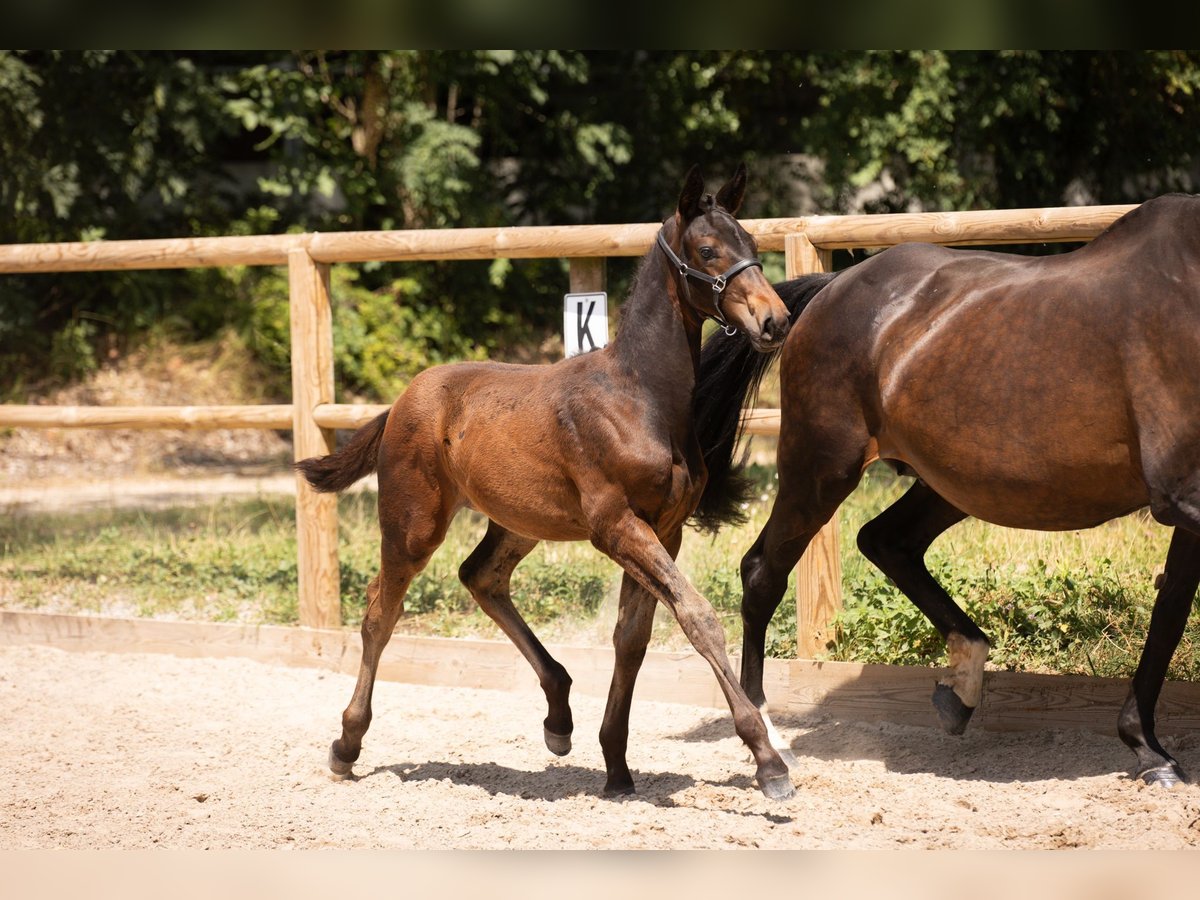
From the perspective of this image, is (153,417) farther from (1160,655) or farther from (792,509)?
(1160,655)

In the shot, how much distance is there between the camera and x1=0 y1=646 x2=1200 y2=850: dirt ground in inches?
148

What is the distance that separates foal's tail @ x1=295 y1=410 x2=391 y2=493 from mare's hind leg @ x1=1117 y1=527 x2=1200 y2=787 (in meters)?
2.61

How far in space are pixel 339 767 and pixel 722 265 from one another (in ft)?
7.06

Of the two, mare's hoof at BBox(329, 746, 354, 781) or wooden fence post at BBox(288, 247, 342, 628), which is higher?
wooden fence post at BBox(288, 247, 342, 628)

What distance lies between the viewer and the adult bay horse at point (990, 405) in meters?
3.80

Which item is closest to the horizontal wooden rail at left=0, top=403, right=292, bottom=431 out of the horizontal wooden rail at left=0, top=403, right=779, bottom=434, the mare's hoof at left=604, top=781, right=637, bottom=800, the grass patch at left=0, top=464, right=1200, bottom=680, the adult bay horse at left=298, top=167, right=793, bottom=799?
the horizontal wooden rail at left=0, top=403, right=779, bottom=434

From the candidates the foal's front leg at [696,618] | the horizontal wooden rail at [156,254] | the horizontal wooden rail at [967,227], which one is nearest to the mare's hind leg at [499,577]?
the foal's front leg at [696,618]

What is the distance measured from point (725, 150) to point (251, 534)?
307 inches

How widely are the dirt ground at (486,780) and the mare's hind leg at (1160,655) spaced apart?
0.33 ft

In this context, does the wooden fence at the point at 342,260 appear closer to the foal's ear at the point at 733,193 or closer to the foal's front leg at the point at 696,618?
the foal's ear at the point at 733,193

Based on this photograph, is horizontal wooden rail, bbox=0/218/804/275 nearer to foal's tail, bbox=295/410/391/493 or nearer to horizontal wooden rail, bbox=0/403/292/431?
horizontal wooden rail, bbox=0/403/292/431

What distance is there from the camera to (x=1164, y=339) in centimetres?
376
